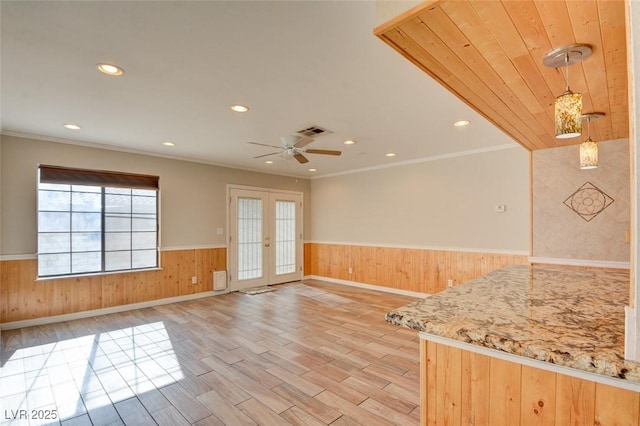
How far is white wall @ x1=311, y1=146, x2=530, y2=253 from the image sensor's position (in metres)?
4.42

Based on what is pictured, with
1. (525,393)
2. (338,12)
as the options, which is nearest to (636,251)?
(525,393)

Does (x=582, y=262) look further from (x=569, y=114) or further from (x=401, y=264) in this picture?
(x=401, y=264)

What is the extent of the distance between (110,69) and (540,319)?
304cm

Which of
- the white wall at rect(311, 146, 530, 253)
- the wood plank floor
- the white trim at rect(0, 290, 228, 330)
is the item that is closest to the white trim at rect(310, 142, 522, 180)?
the white wall at rect(311, 146, 530, 253)

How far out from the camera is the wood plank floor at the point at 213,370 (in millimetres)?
2137

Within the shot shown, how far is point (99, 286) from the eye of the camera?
173 inches

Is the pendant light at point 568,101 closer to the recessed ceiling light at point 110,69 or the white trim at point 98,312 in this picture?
the recessed ceiling light at point 110,69

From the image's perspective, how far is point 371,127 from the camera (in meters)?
3.58

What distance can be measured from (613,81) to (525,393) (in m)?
1.69

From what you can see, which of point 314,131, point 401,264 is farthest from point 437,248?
point 314,131

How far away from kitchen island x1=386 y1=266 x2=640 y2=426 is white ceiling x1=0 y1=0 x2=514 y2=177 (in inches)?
64.0

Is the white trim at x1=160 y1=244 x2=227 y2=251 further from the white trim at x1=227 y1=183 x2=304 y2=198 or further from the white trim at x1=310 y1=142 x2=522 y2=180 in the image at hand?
the white trim at x1=310 y1=142 x2=522 y2=180

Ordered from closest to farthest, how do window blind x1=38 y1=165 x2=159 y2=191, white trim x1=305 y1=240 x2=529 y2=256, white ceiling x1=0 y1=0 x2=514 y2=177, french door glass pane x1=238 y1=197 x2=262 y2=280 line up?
white ceiling x1=0 y1=0 x2=514 y2=177
window blind x1=38 y1=165 x2=159 y2=191
white trim x1=305 y1=240 x2=529 y2=256
french door glass pane x1=238 y1=197 x2=262 y2=280

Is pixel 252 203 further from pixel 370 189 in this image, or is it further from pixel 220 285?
pixel 370 189
